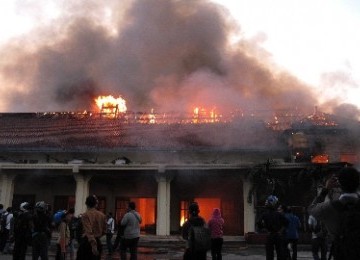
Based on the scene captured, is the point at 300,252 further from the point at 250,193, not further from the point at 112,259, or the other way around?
the point at 112,259

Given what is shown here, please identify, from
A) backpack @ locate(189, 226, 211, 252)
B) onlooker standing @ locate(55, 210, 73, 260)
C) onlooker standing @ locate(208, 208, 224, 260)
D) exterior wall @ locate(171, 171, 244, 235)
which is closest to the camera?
backpack @ locate(189, 226, 211, 252)

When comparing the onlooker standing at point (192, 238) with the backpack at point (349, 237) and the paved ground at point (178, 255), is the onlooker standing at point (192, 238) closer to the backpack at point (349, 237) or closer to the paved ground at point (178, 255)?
the backpack at point (349, 237)

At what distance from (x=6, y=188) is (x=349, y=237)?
54.1 ft

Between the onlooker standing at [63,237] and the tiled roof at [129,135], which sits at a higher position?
the tiled roof at [129,135]

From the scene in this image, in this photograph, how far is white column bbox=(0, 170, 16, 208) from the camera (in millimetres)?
16203

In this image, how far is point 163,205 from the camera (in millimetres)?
15352

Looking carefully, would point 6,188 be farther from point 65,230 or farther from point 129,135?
point 65,230

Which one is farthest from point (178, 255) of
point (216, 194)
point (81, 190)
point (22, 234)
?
point (216, 194)

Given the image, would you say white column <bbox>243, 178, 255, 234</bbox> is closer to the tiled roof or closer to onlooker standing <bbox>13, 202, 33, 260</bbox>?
the tiled roof

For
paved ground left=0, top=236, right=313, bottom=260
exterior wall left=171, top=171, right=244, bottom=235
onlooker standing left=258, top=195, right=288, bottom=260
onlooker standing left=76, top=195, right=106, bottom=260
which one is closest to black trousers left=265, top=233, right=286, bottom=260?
onlooker standing left=258, top=195, right=288, bottom=260

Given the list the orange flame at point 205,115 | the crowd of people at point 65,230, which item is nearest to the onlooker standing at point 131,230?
the crowd of people at point 65,230

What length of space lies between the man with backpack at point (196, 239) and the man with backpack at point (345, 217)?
2920 mm

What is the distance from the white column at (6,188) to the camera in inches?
638

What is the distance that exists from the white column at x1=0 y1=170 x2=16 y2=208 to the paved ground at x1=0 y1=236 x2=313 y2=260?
14.8 ft
